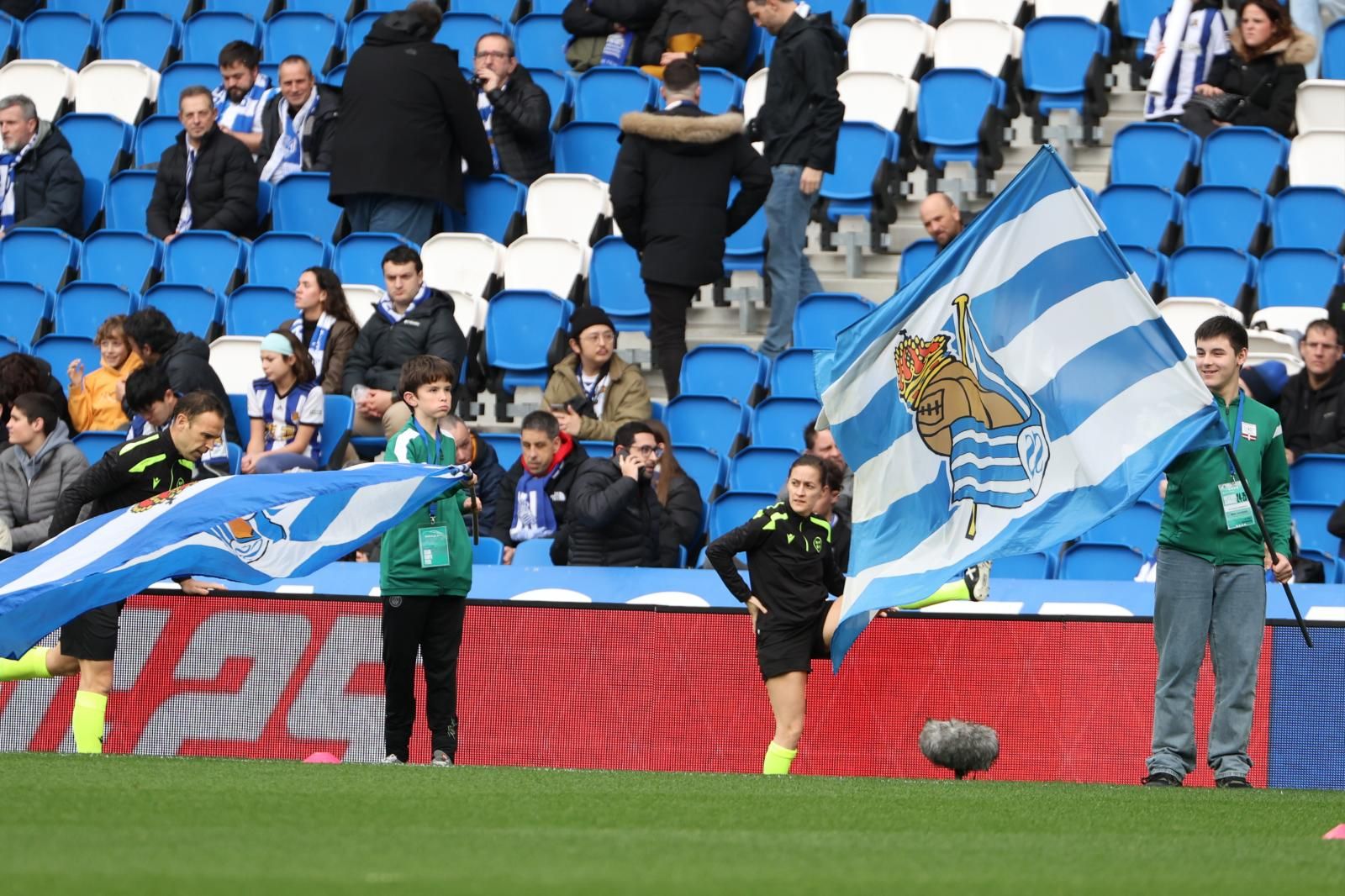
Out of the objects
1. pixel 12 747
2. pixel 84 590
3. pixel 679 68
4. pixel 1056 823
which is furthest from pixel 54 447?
pixel 1056 823

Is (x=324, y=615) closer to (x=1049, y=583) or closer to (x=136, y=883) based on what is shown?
(x=1049, y=583)

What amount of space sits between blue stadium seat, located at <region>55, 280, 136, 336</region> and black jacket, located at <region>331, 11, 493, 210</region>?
1.72 metres

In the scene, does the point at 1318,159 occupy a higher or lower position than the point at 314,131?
higher

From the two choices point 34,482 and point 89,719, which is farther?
point 34,482

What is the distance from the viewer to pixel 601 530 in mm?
11812

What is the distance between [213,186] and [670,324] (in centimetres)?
415

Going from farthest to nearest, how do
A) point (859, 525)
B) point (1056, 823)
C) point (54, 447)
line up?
point (54, 447), point (859, 525), point (1056, 823)

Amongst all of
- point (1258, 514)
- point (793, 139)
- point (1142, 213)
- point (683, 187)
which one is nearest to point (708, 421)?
point (683, 187)

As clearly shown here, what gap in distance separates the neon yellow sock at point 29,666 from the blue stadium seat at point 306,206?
19.8 ft

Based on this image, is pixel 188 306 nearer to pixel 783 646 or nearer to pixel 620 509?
pixel 620 509

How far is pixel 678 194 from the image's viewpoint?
44.9ft

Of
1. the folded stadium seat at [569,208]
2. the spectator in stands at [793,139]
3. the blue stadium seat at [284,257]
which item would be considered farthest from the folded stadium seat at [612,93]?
the blue stadium seat at [284,257]

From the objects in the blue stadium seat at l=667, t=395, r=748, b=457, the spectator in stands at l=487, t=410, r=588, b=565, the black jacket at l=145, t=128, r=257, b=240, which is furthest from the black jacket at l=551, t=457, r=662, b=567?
the black jacket at l=145, t=128, r=257, b=240

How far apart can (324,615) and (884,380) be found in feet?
11.3
